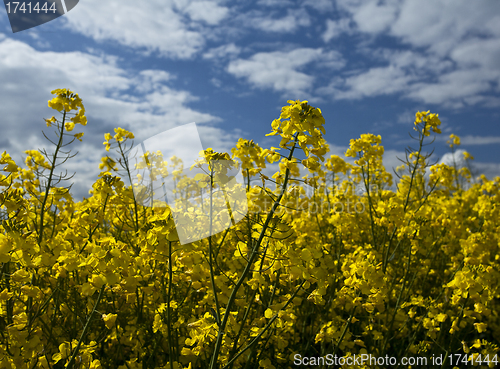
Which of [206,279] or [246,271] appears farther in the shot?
[206,279]

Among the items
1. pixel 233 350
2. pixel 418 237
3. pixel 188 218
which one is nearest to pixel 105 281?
pixel 188 218

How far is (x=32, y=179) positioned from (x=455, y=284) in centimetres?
481

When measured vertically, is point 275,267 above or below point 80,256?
below

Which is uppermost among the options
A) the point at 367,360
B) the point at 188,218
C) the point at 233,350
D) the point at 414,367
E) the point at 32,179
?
the point at 32,179

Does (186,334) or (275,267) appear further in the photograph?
(186,334)

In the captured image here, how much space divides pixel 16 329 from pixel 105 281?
0.72 meters

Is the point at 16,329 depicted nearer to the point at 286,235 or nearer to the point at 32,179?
the point at 286,235

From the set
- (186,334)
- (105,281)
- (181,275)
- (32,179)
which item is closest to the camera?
(105,281)

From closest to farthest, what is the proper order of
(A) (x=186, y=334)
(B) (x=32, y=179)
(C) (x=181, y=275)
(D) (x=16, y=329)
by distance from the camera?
1. (D) (x=16, y=329)
2. (C) (x=181, y=275)
3. (A) (x=186, y=334)
4. (B) (x=32, y=179)

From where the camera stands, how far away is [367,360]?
108 inches

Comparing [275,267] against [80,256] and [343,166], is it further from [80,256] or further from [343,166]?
[343,166]

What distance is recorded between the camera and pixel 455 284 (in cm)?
267

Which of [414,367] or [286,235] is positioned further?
[414,367]

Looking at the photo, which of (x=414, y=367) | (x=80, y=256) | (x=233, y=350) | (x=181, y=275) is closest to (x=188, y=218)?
(x=181, y=275)
